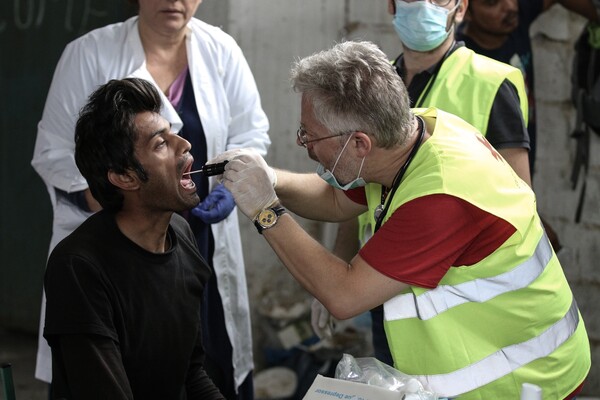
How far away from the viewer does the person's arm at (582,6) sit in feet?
14.0

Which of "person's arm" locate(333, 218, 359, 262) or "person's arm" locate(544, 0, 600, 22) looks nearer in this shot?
"person's arm" locate(333, 218, 359, 262)

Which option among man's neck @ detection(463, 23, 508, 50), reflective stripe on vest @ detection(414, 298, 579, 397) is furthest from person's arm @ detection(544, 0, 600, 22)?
reflective stripe on vest @ detection(414, 298, 579, 397)

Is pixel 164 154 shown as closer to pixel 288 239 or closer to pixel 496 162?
pixel 288 239

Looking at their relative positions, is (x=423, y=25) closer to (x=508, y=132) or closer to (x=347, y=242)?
(x=508, y=132)

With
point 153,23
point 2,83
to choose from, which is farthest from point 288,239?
point 2,83

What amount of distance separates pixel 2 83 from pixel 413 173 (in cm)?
276

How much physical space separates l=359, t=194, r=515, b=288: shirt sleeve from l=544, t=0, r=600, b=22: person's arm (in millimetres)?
2233

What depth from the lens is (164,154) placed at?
8.61 ft

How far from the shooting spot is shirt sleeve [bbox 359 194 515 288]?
2.27 metres

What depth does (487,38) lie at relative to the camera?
4.23 meters

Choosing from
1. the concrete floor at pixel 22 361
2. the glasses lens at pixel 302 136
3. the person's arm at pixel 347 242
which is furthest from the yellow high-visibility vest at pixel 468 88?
the concrete floor at pixel 22 361

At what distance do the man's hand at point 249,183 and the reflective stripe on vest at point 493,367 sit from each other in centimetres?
55

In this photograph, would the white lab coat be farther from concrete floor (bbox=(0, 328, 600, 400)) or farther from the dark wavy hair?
concrete floor (bbox=(0, 328, 600, 400))

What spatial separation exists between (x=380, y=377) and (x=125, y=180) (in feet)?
2.75
